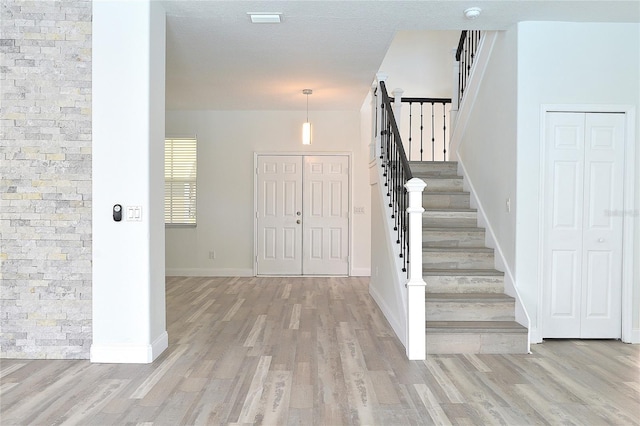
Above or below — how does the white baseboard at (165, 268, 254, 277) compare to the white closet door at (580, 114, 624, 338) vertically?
below

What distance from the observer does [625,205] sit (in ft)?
13.7

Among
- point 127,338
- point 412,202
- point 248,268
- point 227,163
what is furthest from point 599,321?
point 227,163

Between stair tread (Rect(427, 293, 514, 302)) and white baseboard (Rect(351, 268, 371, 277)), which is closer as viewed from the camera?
stair tread (Rect(427, 293, 514, 302))

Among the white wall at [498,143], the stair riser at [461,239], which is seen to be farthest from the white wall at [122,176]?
the white wall at [498,143]

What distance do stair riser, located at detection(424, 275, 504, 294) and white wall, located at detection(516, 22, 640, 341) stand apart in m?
0.24

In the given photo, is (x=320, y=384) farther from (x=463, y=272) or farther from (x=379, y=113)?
(x=379, y=113)

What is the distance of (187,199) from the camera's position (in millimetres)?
8086

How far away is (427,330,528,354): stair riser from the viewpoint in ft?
12.6

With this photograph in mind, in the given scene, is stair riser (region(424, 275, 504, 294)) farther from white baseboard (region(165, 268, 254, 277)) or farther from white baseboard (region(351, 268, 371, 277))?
white baseboard (region(165, 268, 254, 277))

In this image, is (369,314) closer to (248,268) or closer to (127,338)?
(127,338)

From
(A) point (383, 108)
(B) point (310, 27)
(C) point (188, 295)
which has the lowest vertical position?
(C) point (188, 295)

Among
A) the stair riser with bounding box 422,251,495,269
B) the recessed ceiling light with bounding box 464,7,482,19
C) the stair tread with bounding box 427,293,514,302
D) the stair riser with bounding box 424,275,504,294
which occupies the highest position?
the recessed ceiling light with bounding box 464,7,482,19

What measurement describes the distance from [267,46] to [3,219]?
2813 millimetres

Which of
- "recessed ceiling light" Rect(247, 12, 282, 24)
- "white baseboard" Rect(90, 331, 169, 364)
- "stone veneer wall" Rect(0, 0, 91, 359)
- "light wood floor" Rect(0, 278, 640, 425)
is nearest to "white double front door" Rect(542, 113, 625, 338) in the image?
"light wood floor" Rect(0, 278, 640, 425)
